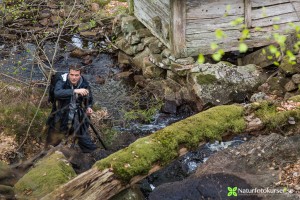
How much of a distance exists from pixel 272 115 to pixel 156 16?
20.5ft

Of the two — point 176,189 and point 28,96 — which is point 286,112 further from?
point 28,96

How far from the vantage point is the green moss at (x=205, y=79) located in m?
10.1

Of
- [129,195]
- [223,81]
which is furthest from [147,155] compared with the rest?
[223,81]

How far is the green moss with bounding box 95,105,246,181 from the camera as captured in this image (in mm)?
5068

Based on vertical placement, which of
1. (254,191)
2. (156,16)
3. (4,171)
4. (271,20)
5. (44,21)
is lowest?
(44,21)

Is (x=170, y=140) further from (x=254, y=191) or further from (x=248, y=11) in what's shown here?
(x=248, y=11)

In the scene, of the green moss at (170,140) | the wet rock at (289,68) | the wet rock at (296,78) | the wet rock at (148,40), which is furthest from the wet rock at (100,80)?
the green moss at (170,140)

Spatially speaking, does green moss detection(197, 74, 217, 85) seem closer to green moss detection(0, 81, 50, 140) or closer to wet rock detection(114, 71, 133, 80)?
wet rock detection(114, 71, 133, 80)

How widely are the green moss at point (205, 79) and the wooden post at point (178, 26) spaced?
0.90m

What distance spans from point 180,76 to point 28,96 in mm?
4041

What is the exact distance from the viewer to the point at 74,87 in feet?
22.2

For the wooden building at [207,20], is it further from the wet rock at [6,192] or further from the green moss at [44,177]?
the wet rock at [6,192]

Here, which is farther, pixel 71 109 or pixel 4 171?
pixel 71 109

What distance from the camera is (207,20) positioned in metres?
10.4
